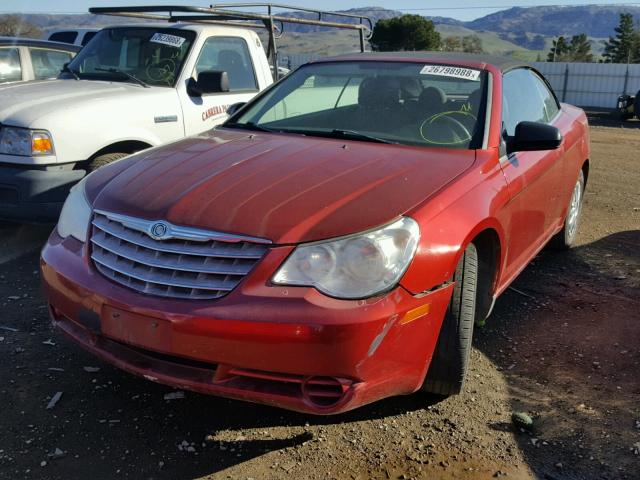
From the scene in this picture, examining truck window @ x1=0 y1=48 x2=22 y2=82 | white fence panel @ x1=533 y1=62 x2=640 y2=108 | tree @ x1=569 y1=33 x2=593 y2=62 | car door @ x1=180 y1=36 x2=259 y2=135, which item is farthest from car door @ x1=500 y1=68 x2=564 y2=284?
tree @ x1=569 y1=33 x2=593 y2=62

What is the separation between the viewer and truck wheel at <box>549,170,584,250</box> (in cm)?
503

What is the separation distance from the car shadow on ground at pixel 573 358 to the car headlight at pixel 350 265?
1006 millimetres

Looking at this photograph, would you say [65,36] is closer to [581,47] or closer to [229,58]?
[229,58]

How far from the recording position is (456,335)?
8.99 ft

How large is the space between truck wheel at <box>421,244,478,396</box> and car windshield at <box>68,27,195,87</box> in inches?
148

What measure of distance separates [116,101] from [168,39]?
1.07m

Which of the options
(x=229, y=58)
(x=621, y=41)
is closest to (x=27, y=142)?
(x=229, y=58)

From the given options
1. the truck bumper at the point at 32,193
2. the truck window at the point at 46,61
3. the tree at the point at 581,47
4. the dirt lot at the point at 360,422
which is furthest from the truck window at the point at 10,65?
the tree at the point at 581,47

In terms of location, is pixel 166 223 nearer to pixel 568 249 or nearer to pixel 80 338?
pixel 80 338

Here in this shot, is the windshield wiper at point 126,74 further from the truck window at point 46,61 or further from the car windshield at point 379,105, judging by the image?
the truck window at point 46,61

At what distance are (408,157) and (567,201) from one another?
2.17m

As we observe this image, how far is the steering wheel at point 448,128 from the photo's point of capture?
11.1 feet

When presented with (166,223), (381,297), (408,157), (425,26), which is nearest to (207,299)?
(166,223)

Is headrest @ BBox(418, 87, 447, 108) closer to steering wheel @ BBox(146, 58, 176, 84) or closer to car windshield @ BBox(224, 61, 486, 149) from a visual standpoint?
car windshield @ BBox(224, 61, 486, 149)
